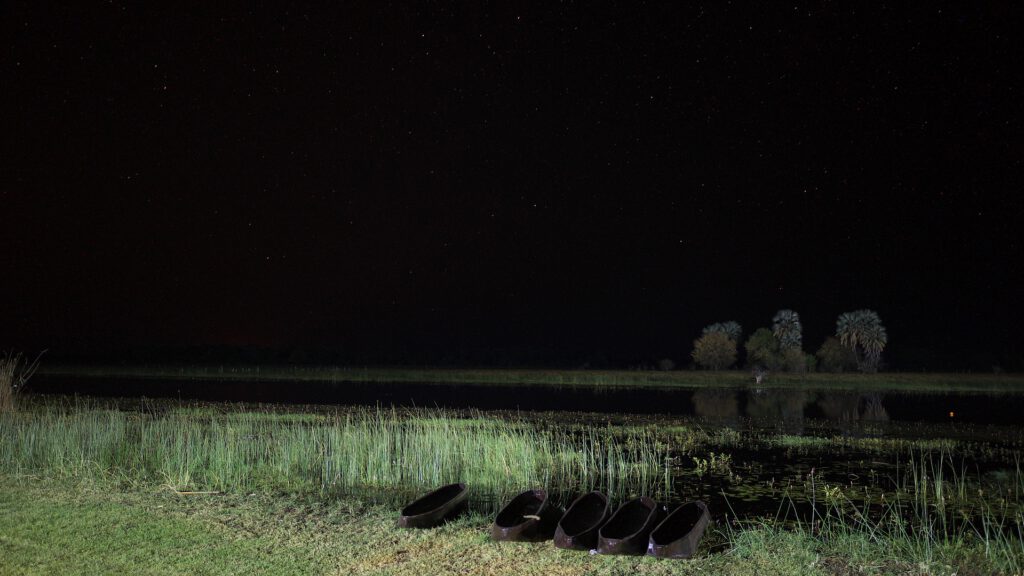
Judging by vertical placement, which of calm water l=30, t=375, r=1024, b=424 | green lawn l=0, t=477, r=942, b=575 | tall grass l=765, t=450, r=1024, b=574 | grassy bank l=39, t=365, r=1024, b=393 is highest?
green lawn l=0, t=477, r=942, b=575

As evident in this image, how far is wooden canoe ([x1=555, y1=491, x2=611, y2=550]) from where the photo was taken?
359 inches

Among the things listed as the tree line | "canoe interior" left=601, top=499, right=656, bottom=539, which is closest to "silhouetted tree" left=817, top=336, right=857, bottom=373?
the tree line

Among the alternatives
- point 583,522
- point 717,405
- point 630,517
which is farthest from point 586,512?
point 717,405

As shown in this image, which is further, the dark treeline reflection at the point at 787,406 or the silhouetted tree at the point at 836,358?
the silhouetted tree at the point at 836,358

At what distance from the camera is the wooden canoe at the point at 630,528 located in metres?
8.80

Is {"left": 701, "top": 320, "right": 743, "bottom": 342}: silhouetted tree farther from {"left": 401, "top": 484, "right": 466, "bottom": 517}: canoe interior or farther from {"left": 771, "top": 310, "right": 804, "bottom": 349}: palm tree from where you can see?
{"left": 401, "top": 484, "right": 466, "bottom": 517}: canoe interior

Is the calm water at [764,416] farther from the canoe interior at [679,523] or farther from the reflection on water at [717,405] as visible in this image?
the canoe interior at [679,523]

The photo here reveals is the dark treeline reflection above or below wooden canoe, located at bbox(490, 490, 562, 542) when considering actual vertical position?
below

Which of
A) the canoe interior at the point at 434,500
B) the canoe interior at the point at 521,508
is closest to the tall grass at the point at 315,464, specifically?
the canoe interior at the point at 434,500

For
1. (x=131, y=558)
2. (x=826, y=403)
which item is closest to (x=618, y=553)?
(x=131, y=558)

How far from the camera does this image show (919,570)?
8.17 m

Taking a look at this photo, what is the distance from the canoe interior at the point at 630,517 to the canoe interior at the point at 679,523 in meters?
0.36

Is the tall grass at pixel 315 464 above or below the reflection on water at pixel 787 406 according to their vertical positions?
above

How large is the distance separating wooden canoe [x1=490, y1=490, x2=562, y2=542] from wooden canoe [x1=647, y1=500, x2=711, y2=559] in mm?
1400
